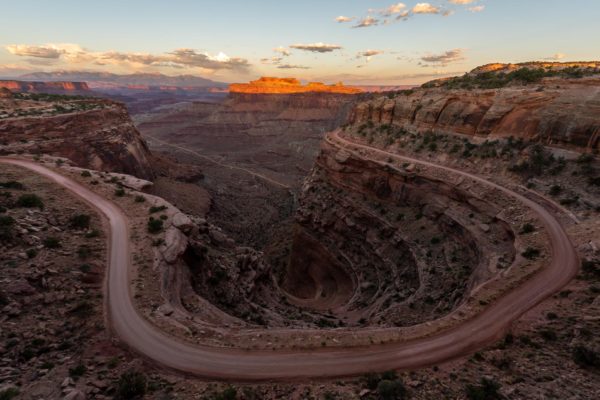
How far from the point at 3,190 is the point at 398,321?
106 feet

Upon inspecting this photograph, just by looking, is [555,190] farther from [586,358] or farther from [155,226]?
[155,226]

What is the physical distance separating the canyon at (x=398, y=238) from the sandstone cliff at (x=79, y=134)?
269mm

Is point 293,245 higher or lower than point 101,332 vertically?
lower

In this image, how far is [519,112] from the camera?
30.6m

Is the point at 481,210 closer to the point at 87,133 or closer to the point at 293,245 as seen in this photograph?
the point at 293,245

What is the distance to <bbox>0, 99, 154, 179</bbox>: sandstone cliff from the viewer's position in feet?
151

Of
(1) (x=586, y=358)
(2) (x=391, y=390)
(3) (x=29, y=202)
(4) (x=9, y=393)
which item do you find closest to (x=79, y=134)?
(3) (x=29, y=202)

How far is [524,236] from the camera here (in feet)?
70.9

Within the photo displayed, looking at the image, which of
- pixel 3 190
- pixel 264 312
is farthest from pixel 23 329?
pixel 3 190

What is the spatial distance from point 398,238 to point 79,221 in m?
28.3

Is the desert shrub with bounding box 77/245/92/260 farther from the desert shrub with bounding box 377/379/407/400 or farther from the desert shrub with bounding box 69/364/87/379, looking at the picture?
the desert shrub with bounding box 377/379/407/400

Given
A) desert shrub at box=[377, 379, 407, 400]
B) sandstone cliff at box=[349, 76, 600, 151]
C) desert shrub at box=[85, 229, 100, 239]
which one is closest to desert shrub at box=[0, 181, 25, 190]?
desert shrub at box=[85, 229, 100, 239]

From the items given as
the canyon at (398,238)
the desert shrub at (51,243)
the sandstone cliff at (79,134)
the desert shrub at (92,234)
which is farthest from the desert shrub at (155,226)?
the sandstone cliff at (79,134)

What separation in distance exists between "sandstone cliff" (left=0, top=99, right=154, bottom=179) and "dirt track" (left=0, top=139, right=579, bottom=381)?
134 ft
